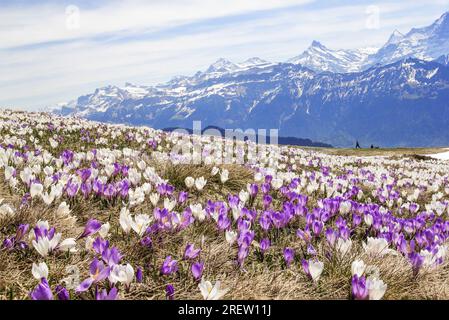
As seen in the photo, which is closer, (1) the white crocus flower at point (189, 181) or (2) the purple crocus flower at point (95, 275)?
(2) the purple crocus flower at point (95, 275)

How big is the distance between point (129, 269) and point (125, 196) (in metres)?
3.05

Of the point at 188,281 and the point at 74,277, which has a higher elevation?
the point at 74,277

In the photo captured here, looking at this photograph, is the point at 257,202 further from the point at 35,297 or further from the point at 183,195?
Answer: the point at 35,297

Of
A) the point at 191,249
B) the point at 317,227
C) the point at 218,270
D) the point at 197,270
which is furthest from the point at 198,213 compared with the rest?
the point at 197,270

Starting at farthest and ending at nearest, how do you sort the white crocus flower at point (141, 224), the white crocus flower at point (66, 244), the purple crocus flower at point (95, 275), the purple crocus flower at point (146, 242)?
the white crocus flower at point (141, 224) → the purple crocus flower at point (146, 242) → the white crocus flower at point (66, 244) → the purple crocus flower at point (95, 275)

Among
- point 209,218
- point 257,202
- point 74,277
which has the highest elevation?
point 74,277

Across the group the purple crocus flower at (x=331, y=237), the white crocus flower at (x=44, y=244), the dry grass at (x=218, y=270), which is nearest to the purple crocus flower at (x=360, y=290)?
the dry grass at (x=218, y=270)

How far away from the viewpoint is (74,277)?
137 inches

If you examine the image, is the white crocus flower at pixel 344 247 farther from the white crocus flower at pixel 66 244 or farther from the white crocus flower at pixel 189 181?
the white crocus flower at pixel 189 181

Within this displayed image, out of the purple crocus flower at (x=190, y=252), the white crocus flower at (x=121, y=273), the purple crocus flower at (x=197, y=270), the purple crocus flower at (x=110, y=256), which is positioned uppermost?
the purple crocus flower at (x=110, y=256)

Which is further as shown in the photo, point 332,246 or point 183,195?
point 183,195
